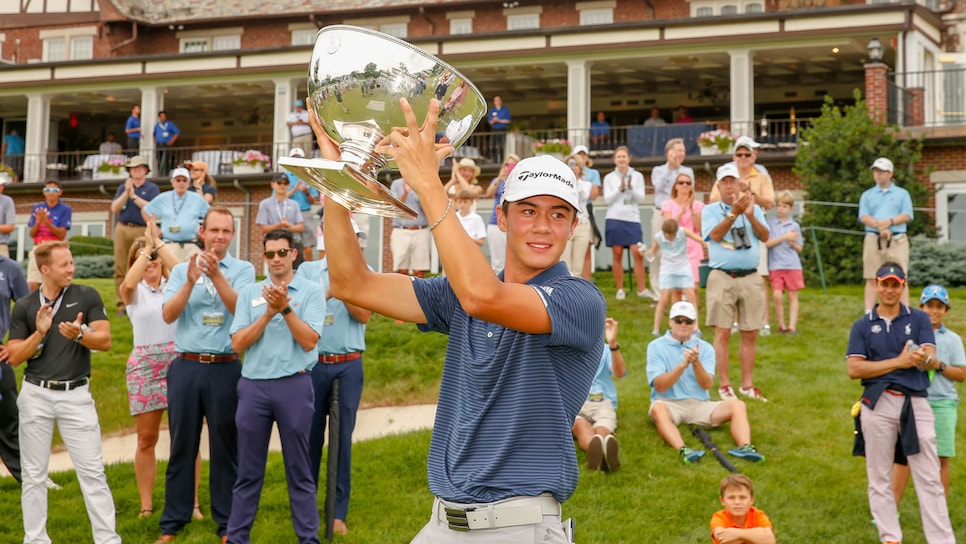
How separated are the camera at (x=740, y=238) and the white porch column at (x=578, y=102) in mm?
16392

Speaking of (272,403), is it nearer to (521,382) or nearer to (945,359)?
(521,382)

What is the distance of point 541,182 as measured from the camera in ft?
11.3

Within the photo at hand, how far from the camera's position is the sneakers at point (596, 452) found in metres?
9.23

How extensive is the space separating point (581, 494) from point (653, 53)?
66.2 ft

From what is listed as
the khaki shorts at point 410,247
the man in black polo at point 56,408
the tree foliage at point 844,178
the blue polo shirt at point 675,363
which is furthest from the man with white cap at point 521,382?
the tree foliage at point 844,178

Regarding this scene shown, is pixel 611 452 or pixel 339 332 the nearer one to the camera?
pixel 339 332

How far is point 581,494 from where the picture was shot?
885 cm

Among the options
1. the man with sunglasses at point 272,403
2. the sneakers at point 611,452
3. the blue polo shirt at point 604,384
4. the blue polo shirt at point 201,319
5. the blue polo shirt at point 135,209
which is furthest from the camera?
the blue polo shirt at point 135,209

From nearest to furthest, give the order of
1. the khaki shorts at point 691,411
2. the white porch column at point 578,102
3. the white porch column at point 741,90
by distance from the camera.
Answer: the khaki shorts at point 691,411, the white porch column at point 741,90, the white porch column at point 578,102

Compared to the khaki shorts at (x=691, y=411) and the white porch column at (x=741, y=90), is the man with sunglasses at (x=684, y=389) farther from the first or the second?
the white porch column at (x=741, y=90)

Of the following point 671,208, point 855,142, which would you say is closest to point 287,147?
point 855,142

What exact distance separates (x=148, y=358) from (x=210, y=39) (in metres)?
30.9

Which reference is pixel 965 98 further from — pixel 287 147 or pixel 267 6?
pixel 267 6

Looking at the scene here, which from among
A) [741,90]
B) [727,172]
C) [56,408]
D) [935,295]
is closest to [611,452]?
[935,295]
